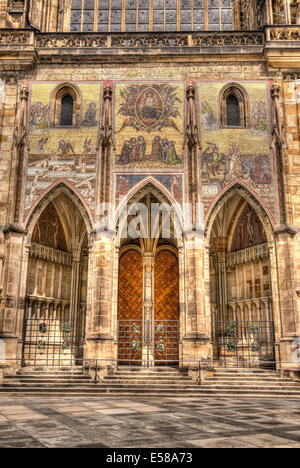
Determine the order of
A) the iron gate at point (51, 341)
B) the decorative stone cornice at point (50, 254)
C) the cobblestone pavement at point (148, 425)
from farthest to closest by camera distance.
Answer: the decorative stone cornice at point (50, 254) < the iron gate at point (51, 341) < the cobblestone pavement at point (148, 425)

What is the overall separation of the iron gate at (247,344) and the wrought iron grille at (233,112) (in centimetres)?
685

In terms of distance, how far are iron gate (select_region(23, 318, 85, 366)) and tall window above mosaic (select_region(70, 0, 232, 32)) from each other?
12057 mm

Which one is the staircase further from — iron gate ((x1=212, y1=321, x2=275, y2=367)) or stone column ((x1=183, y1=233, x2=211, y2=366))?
iron gate ((x1=212, y1=321, x2=275, y2=367))

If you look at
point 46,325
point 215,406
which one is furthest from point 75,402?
point 46,325

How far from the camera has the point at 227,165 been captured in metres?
13.9

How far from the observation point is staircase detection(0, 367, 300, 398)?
10961mm

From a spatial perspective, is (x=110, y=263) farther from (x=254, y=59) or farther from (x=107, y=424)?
(x=254, y=59)

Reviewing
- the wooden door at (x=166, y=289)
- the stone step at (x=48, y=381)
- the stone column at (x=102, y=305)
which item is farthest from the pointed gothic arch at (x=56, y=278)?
the wooden door at (x=166, y=289)

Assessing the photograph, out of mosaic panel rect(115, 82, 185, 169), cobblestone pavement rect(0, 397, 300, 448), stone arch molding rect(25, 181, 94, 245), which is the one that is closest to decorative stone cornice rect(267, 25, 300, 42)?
mosaic panel rect(115, 82, 185, 169)

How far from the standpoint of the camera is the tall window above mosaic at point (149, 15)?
58.5 ft

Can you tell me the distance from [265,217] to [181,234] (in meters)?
2.74

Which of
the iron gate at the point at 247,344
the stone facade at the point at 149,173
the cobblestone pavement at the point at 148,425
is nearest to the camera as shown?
the cobblestone pavement at the point at 148,425

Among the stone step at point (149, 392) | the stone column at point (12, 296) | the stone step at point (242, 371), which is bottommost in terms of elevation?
the stone step at point (149, 392)

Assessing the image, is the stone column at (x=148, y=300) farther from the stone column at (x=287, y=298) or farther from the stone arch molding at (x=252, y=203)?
the stone column at (x=287, y=298)
